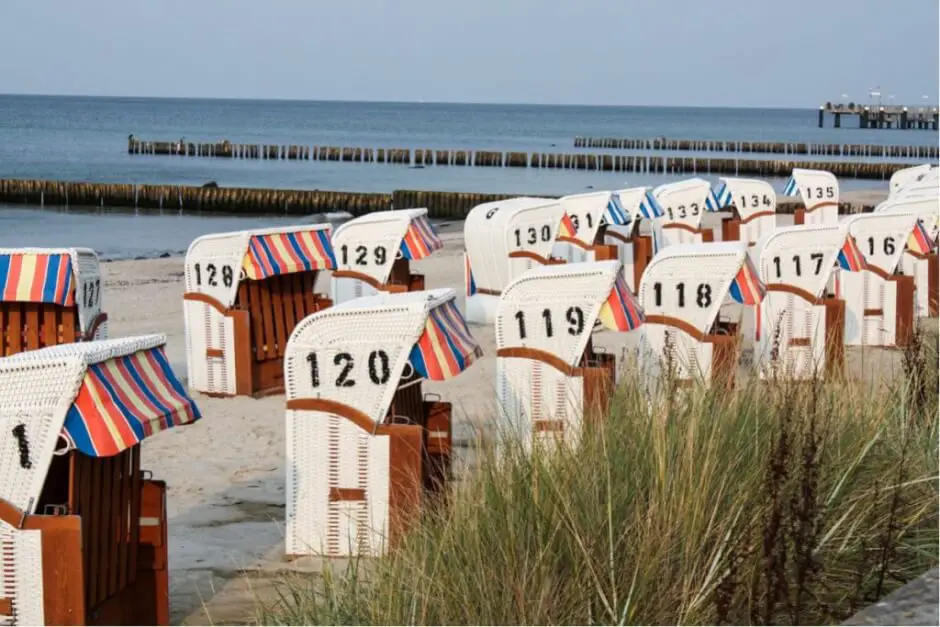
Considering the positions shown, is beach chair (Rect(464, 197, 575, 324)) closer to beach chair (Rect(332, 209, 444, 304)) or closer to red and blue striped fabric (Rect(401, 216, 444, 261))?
red and blue striped fabric (Rect(401, 216, 444, 261))

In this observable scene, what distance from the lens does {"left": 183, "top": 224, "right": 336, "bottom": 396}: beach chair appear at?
11.0 m

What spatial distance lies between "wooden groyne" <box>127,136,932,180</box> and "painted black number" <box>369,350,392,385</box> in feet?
179

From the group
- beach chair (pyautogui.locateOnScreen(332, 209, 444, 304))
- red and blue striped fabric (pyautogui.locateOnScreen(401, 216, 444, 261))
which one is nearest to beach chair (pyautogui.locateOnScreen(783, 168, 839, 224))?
red and blue striped fabric (pyautogui.locateOnScreen(401, 216, 444, 261))

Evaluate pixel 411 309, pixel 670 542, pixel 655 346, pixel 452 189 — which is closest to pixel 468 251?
pixel 655 346

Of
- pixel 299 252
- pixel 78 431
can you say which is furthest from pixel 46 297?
pixel 78 431

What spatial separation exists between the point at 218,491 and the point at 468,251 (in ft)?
22.2

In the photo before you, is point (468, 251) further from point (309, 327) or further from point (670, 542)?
point (670, 542)

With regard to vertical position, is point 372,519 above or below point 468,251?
below

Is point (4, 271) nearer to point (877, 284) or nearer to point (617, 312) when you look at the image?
point (617, 312)

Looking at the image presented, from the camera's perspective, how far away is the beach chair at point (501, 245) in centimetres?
1433

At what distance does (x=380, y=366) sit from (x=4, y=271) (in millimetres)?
3401

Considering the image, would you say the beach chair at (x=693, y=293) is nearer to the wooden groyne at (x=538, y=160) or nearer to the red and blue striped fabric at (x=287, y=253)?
the red and blue striped fabric at (x=287, y=253)

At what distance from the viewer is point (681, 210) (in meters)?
20.5

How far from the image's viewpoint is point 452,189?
57.2 m
